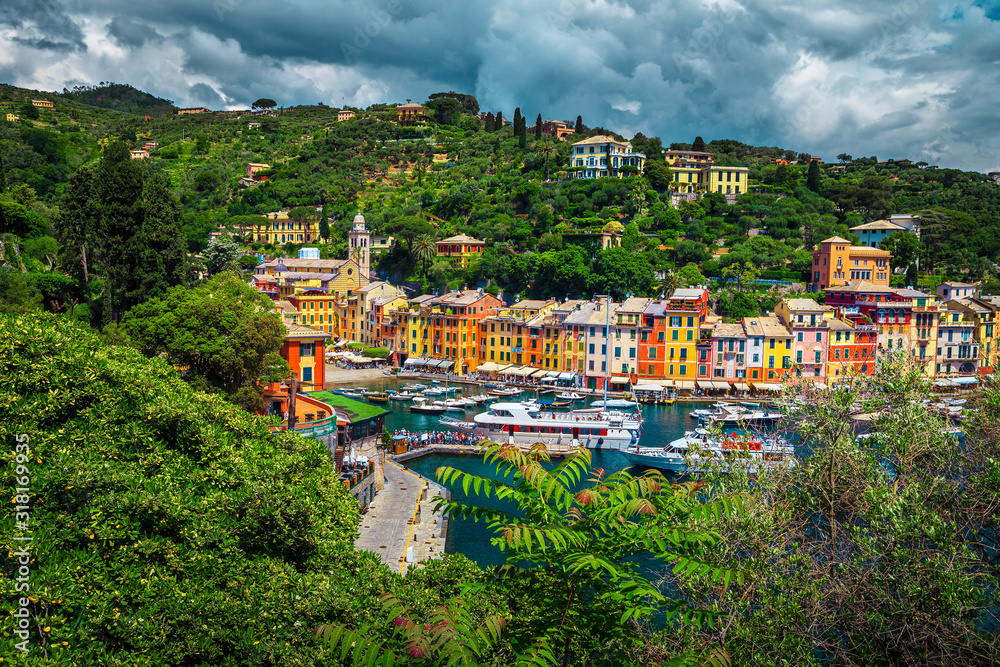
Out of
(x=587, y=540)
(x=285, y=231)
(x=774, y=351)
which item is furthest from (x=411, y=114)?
(x=587, y=540)

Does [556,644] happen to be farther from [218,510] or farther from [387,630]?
[218,510]

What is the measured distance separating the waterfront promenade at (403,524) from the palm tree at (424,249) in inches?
2208

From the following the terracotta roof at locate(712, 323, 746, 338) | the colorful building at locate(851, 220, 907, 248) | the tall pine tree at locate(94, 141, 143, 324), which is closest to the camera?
the tall pine tree at locate(94, 141, 143, 324)

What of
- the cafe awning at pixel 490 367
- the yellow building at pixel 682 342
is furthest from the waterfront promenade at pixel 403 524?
the yellow building at pixel 682 342

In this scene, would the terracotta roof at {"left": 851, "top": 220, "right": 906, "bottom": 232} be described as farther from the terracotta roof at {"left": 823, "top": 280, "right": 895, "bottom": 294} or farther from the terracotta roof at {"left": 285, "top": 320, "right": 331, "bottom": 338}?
the terracotta roof at {"left": 285, "top": 320, "right": 331, "bottom": 338}

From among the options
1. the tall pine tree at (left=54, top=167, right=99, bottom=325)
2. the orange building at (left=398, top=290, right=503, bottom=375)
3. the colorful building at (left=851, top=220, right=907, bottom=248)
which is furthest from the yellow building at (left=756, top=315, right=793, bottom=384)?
the tall pine tree at (left=54, top=167, right=99, bottom=325)

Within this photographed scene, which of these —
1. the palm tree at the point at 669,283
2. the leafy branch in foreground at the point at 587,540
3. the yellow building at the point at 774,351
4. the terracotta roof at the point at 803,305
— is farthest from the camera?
the palm tree at the point at 669,283

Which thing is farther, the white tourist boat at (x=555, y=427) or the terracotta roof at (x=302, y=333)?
the white tourist boat at (x=555, y=427)

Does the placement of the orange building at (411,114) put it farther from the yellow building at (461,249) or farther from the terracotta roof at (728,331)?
the terracotta roof at (728,331)

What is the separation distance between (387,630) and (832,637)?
22.7 feet

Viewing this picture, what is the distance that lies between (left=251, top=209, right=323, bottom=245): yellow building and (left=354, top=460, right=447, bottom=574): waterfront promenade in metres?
77.3

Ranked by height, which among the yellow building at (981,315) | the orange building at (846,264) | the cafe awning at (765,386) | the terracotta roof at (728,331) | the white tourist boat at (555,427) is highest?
the orange building at (846,264)

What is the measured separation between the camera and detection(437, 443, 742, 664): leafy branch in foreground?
686 cm

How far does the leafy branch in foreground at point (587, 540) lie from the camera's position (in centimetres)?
686
